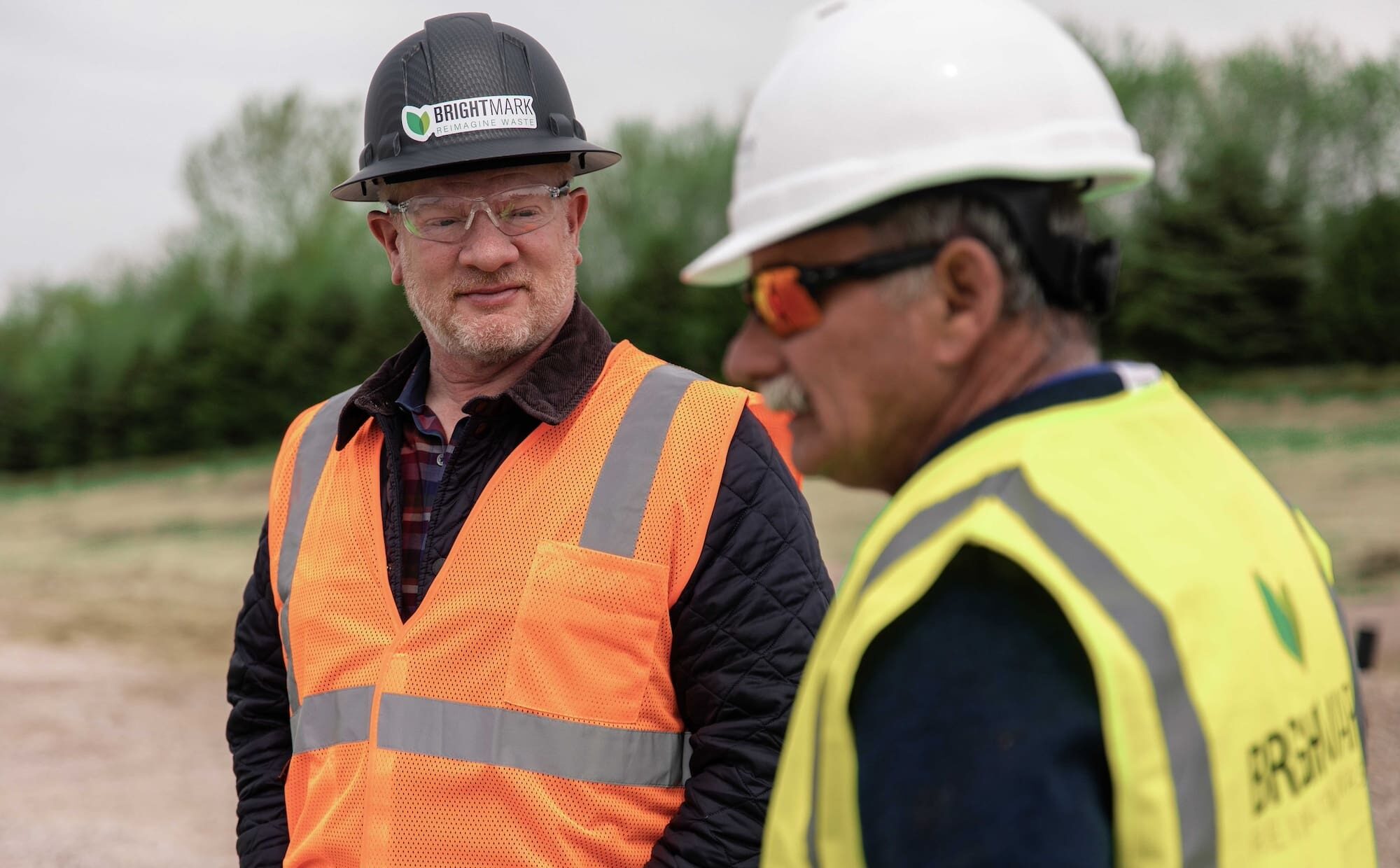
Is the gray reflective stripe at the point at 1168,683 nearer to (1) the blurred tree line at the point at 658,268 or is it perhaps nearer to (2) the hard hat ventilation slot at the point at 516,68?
(2) the hard hat ventilation slot at the point at 516,68

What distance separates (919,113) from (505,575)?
1284mm

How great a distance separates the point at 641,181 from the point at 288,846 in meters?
28.8

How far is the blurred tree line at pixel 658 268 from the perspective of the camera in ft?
79.5

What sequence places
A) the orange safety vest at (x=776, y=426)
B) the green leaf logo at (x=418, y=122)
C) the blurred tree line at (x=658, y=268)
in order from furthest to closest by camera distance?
the blurred tree line at (x=658, y=268)
the green leaf logo at (x=418, y=122)
the orange safety vest at (x=776, y=426)

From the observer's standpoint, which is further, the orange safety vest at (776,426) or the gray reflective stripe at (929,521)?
the orange safety vest at (776,426)

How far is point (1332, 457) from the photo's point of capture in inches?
757

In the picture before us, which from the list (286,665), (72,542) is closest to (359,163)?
(286,665)

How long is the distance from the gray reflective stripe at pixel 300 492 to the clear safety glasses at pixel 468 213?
0.40 metres

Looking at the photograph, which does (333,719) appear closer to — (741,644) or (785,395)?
(741,644)

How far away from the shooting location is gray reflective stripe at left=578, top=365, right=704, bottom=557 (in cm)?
234

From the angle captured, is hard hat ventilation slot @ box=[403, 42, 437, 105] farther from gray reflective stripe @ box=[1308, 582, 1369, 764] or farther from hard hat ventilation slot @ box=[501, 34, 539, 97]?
gray reflective stripe @ box=[1308, 582, 1369, 764]

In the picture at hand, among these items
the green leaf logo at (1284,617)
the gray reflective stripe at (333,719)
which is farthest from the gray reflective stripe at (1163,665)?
the gray reflective stripe at (333,719)

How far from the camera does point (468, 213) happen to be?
281cm

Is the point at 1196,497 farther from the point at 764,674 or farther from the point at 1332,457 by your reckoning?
the point at 1332,457
